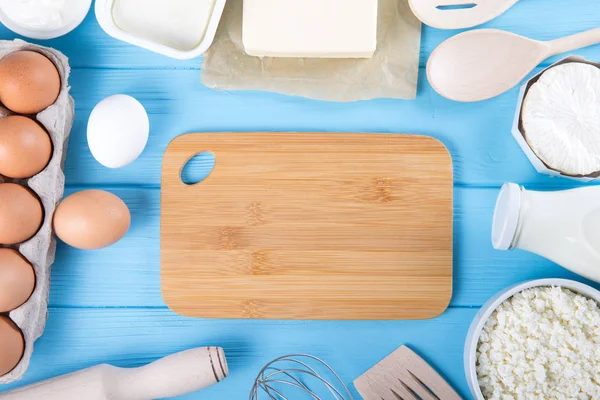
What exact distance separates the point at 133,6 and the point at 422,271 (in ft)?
1.76

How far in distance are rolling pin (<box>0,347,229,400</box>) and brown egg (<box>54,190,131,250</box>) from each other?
0.18 meters

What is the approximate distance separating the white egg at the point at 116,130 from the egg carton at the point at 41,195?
45mm

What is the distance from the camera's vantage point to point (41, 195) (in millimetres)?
705

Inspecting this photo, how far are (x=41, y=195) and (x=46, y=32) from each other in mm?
241

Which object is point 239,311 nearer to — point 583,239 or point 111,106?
point 111,106

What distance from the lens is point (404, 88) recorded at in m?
0.77

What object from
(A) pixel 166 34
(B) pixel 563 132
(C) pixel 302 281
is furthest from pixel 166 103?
(B) pixel 563 132

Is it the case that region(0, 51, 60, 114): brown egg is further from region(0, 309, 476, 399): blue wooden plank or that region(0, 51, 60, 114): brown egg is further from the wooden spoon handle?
the wooden spoon handle

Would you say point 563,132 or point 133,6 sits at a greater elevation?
point 133,6

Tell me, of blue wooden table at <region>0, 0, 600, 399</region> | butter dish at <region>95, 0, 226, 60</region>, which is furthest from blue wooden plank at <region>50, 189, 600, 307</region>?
butter dish at <region>95, 0, 226, 60</region>

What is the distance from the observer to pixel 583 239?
67cm

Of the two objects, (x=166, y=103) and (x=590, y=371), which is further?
(x=166, y=103)

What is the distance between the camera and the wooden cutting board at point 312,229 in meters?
0.75

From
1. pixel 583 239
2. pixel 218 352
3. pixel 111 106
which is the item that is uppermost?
pixel 111 106
